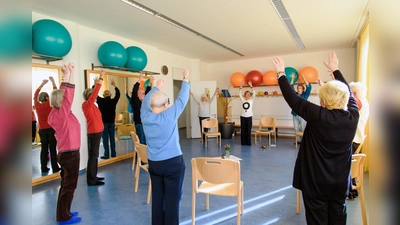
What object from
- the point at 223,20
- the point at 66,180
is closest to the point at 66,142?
the point at 66,180

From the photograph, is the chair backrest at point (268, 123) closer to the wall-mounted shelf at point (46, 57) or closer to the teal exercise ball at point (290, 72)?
the teal exercise ball at point (290, 72)

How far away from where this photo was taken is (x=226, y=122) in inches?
320

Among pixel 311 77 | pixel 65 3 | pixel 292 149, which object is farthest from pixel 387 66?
pixel 311 77

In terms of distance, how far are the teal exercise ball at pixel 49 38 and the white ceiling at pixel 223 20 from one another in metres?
0.33

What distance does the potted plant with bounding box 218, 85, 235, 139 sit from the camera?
7.83 meters

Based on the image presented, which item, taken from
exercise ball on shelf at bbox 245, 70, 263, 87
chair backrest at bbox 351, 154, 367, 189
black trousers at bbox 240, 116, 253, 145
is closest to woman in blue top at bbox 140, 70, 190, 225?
chair backrest at bbox 351, 154, 367, 189

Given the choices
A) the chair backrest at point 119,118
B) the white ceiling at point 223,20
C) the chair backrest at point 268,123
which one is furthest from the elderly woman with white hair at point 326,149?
the chair backrest at point 268,123

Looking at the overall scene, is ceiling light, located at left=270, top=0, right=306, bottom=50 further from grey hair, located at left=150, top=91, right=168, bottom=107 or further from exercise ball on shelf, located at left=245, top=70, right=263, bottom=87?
grey hair, located at left=150, top=91, right=168, bottom=107

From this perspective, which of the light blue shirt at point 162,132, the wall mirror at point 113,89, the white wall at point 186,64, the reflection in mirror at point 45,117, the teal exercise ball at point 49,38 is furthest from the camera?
the white wall at point 186,64

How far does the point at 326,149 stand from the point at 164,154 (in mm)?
1284

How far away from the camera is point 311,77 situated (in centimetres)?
729

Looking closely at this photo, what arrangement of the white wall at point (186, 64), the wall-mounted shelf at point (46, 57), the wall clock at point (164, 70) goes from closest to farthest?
the wall-mounted shelf at point (46, 57) → the white wall at point (186, 64) → the wall clock at point (164, 70)

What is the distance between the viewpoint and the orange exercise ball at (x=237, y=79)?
8.39m

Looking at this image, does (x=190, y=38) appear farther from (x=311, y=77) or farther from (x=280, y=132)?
(x=280, y=132)
